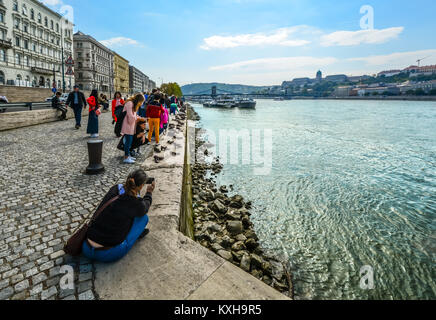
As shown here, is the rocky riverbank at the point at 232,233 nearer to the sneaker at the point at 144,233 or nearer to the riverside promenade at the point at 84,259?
the riverside promenade at the point at 84,259

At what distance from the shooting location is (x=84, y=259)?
285 cm

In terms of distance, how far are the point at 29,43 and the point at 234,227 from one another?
50142 mm

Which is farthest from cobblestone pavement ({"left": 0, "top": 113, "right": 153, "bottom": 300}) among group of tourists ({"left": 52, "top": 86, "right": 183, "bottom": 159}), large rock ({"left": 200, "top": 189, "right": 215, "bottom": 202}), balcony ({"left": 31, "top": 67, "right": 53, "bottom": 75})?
balcony ({"left": 31, "top": 67, "right": 53, "bottom": 75})

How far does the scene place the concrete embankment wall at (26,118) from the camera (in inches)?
397

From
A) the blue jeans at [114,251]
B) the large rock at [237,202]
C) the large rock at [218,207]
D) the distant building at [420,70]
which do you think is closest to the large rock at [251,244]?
the large rock at [218,207]

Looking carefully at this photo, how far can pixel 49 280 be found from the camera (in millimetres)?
2506

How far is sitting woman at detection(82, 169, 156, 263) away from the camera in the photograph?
8.65ft

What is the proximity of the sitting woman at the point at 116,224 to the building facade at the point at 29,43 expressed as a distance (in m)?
32.9

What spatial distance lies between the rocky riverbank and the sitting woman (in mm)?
1963

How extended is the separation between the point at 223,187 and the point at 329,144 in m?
12.4

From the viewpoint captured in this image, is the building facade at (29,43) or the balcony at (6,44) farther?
the building facade at (29,43)

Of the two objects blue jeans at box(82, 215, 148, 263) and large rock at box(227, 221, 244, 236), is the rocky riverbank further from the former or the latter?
blue jeans at box(82, 215, 148, 263)

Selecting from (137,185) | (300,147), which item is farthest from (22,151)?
(300,147)
